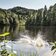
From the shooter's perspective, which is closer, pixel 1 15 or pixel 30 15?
pixel 30 15

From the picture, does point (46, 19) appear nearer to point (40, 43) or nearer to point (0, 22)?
point (0, 22)

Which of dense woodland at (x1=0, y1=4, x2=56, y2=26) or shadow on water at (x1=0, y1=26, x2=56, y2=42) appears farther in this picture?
dense woodland at (x1=0, y1=4, x2=56, y2=26)

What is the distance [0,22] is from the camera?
57.2 m

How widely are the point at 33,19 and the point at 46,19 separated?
212cm

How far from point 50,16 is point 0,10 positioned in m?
14.9

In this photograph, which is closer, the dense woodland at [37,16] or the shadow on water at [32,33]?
the shadow on water at [32,33]

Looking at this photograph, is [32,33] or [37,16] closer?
[32,33]

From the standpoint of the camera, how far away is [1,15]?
57438 mm

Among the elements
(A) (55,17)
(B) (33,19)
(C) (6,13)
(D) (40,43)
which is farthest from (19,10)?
(D) (40,43)

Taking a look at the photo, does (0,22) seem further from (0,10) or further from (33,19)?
(33,19)

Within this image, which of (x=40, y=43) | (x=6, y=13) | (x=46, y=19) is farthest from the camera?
(x=6, y=13)

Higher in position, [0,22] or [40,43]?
[40,43]

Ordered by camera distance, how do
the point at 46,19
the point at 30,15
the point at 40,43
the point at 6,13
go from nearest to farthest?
the point at 40,43 → the point at 30,15 → the point at 46,19 → the point at 6,13

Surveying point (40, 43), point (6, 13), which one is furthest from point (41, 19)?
point (40, 43)
